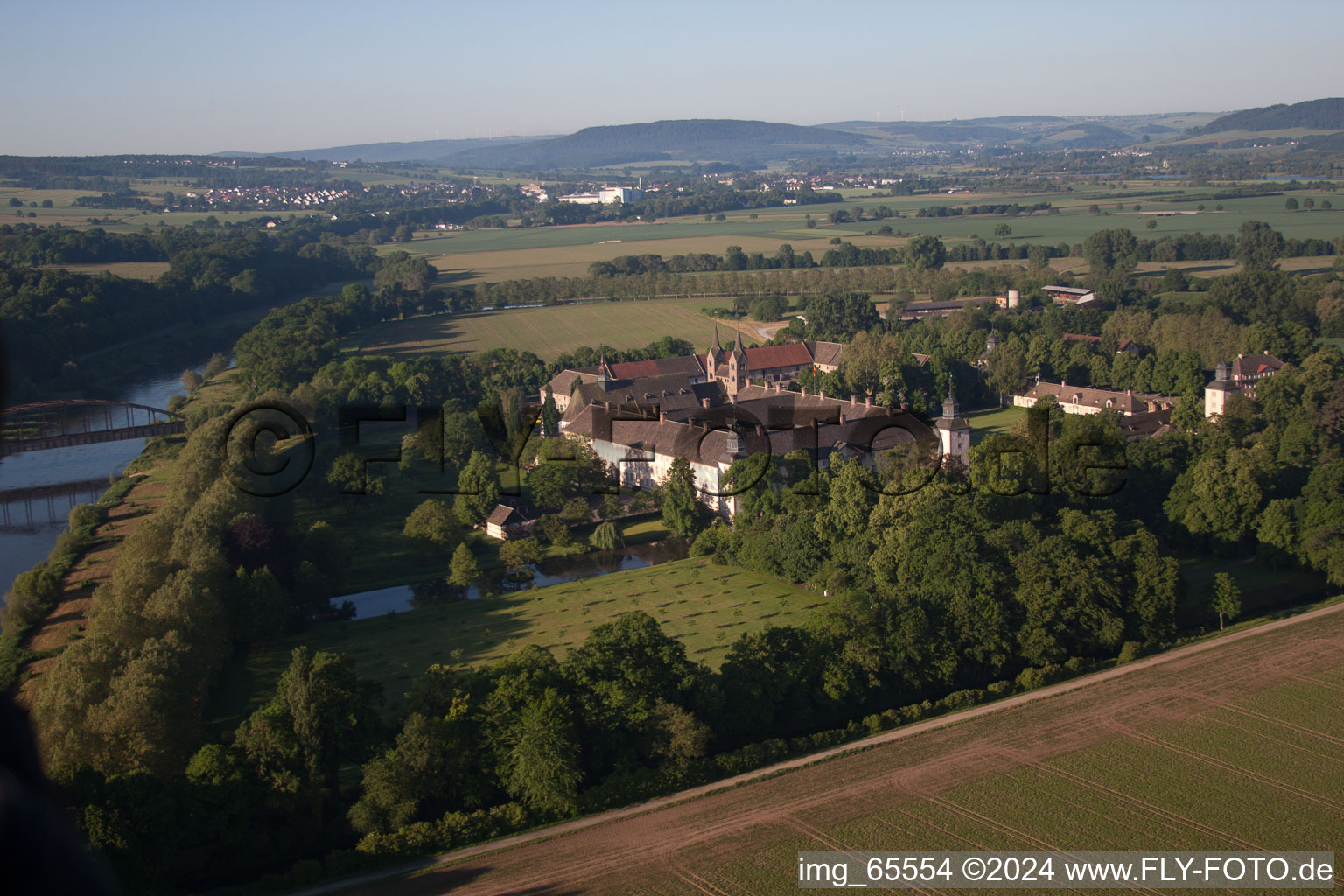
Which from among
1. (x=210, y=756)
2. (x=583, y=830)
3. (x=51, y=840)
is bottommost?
(x=583, y=830)

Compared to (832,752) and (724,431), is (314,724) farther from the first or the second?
(724,431)

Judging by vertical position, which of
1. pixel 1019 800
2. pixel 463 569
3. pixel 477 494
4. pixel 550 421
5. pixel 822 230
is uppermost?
pixel 822 230

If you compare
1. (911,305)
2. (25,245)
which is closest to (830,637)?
(911,305)

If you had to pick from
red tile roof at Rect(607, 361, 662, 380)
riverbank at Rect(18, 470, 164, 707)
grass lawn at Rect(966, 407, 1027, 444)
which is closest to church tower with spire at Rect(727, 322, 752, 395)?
red tile roof at Rect(607, 361, 662, 380)

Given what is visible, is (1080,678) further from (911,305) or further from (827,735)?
(911,305)

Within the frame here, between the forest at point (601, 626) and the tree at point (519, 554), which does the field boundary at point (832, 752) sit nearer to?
the forest at point (601, 626)

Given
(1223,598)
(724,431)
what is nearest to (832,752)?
(1223,598)

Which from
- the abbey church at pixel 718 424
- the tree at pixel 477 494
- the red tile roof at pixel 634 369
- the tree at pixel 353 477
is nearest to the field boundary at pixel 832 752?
the abbey church at pixel 718 424
